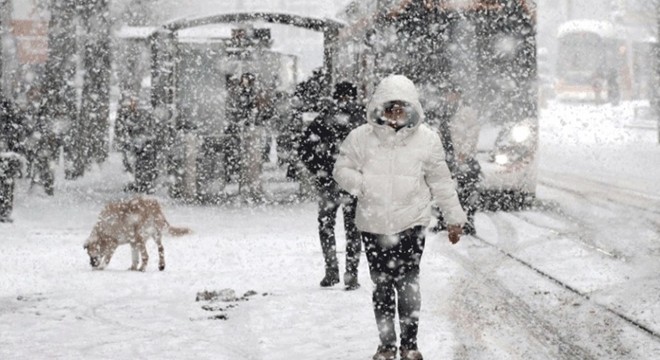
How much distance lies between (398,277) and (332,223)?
257cm

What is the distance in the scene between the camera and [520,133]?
45.7 ft

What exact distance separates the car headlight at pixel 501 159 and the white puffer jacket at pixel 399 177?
8.51m

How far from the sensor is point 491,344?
20.2 feet

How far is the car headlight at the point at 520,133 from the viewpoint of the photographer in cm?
1391

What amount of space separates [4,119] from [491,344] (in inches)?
411

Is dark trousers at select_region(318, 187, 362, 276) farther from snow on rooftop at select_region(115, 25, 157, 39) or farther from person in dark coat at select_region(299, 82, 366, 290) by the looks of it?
snow on rooftop at select_region(115, 25, 157, 39)

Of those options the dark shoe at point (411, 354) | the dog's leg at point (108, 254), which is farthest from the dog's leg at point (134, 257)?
the dark shoe at point (411, 354)

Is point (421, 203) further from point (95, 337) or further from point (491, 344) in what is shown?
point (95, 337)

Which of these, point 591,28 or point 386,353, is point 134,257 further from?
point 591,28

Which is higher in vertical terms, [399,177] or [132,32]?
[132,32]

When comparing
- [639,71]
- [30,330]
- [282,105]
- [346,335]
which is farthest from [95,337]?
[639,71]

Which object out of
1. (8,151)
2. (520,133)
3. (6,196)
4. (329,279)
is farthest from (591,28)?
(329,279)

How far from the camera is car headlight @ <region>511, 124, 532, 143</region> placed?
13914mm

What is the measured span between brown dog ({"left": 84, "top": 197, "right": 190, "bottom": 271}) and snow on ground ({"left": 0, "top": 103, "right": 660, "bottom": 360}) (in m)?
0.21
